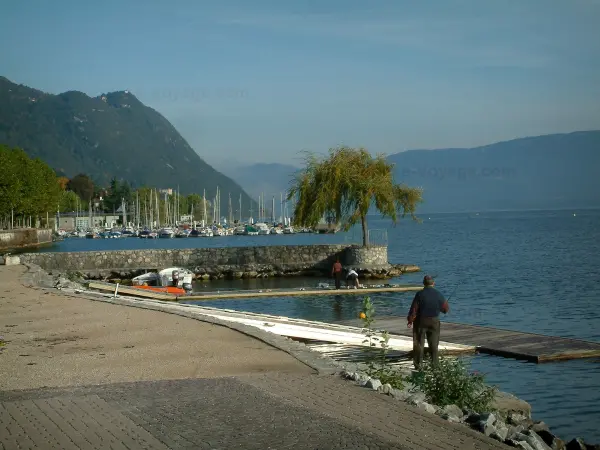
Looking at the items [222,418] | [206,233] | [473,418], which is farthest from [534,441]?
[206,233]

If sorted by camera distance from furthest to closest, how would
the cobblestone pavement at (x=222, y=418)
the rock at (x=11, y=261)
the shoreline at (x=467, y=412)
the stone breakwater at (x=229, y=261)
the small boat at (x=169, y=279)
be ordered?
the stone breakwater at (x=229, y=261) → the rock at (x=11, y=261) → the small boat at (x=169, y=279) → the shoreline at (x=467, y=412) → the cobblestone pavement at (x=222, y=418)

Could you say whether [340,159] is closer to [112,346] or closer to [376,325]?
[376,325]

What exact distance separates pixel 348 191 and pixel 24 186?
2836 inches

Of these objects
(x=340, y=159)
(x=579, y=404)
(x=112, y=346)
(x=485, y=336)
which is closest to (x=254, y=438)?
(x=112, y=346)

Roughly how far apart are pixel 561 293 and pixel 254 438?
129 feet

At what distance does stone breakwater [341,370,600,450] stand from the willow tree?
45508 mm

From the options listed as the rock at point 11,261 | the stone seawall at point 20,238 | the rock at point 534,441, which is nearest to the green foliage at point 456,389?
the rock at point 534,441

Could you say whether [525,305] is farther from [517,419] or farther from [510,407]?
[517,419]

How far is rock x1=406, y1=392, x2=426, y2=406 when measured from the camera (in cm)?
1121

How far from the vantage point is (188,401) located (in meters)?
11.0

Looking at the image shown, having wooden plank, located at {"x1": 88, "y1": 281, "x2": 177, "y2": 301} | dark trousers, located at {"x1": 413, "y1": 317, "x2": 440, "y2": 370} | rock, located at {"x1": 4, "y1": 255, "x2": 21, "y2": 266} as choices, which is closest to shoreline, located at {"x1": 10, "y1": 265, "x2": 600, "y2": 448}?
dark trousers, located at {"x1": 413, "y1": 317, "x2": 440, "y2": 370}

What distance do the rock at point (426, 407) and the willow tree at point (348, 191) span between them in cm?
4755

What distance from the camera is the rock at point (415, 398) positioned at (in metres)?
11.2

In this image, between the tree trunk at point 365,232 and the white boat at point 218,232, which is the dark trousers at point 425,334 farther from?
the white boat at point 218,232
